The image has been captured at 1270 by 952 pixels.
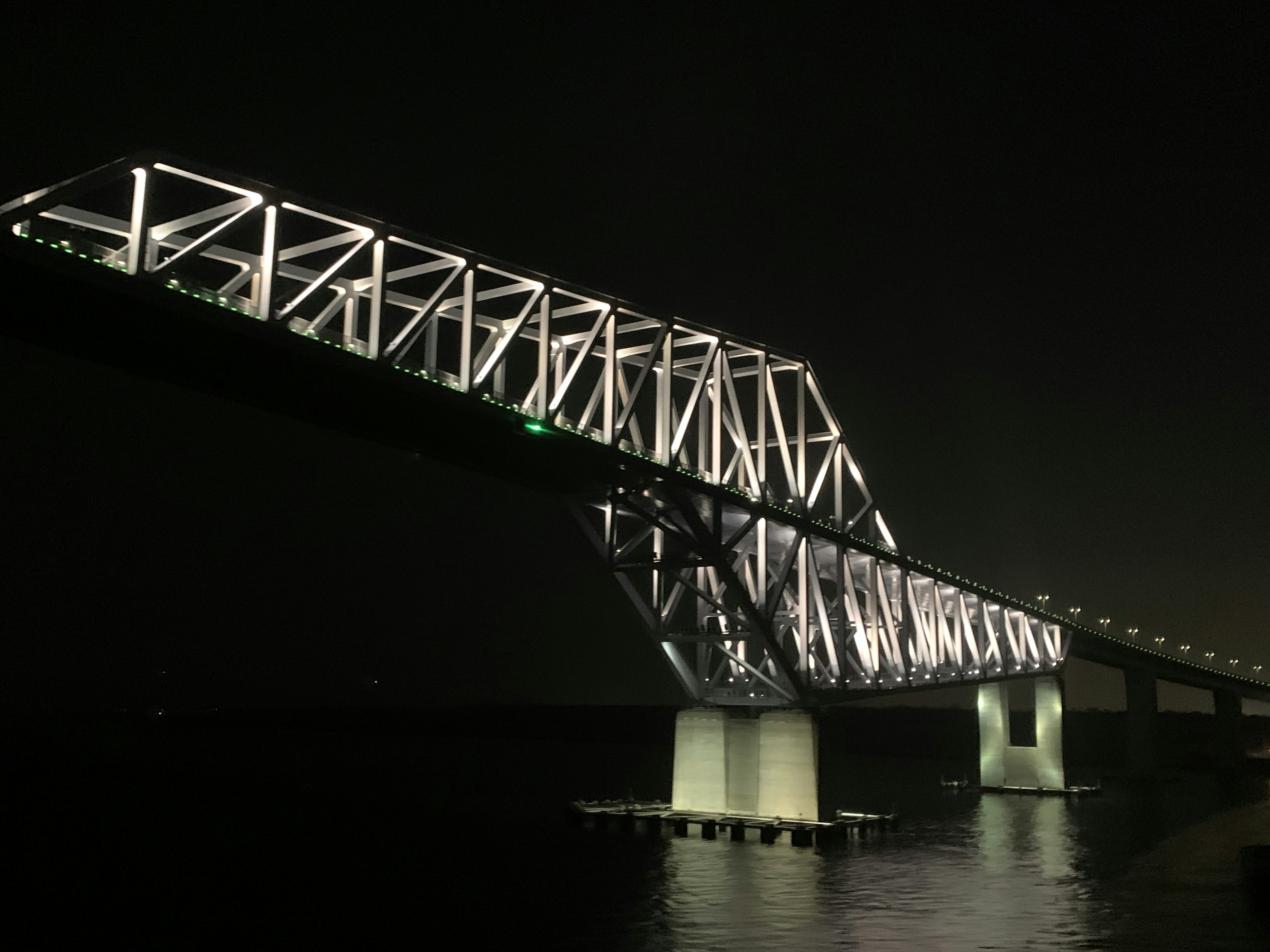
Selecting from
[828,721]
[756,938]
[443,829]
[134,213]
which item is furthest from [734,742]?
[134,213]

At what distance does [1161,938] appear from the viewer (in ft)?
106

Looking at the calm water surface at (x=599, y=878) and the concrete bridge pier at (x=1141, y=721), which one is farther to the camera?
the concrete bridge pier at (x=1141, y=721)

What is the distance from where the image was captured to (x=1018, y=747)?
97.9 meters

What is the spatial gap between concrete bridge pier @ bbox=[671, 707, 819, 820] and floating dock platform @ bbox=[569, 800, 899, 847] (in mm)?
546

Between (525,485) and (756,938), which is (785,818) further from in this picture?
(756,938)

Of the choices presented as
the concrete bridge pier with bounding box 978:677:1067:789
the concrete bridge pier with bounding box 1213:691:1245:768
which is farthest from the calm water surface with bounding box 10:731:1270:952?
the concrete bridge pier with bounding box 1213:691:1245:768

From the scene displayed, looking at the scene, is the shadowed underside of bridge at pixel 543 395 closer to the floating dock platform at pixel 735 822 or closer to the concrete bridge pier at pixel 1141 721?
the floating dock platform at pixel 735 822

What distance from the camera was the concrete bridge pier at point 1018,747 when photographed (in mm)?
95188

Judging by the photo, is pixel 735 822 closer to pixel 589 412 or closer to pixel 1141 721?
pixel 589 412

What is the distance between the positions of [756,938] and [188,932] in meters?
15.3

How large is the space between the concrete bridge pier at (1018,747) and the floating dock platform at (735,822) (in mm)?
34115

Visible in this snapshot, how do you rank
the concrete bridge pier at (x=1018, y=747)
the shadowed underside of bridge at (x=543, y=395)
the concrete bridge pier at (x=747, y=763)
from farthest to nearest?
the concrete bridge pier at (x=1018, y=747), the concrete bridge pier at (x=747, y=763), the shadowed underside of bridge at (x=543, y=395)

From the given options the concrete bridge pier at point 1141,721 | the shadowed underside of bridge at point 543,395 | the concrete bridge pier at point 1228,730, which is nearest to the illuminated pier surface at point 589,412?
the shadowed underside of bridge at point 543,395

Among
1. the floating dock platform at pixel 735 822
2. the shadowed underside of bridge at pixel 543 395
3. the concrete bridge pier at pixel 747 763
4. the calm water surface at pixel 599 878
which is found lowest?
the calm water surface at pixel 599 878
